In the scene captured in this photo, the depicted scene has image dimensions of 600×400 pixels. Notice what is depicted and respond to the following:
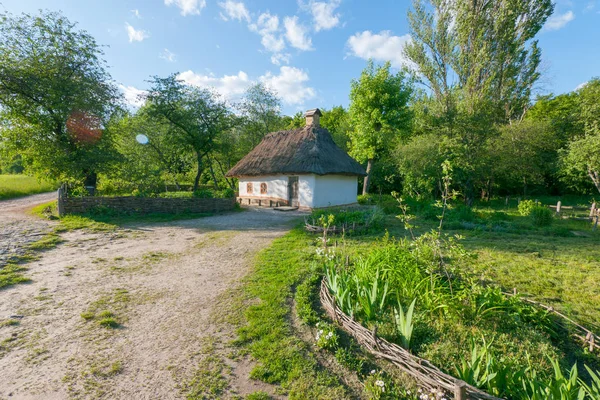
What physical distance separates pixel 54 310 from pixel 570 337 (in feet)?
24.7

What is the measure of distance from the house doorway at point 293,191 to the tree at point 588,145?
55.9ft

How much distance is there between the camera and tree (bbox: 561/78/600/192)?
47.9ft

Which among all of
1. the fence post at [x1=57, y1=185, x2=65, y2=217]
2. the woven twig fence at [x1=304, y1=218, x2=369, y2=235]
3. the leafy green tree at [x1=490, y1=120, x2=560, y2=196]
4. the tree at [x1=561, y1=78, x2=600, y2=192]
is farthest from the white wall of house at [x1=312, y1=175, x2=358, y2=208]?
the tree at [x1=561, y1=78, x2=600, y2=192]

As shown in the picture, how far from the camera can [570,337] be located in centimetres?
328

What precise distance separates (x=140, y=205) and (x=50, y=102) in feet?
20.2

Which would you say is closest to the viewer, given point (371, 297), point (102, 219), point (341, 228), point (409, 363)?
point (409, 363)

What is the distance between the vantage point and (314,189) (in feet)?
50.6

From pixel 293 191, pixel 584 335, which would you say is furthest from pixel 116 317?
pixel 293 191

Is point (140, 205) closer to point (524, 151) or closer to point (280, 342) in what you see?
point (280, 342)

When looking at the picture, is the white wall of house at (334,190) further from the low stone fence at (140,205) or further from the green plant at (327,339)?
the green plant at (327,339)

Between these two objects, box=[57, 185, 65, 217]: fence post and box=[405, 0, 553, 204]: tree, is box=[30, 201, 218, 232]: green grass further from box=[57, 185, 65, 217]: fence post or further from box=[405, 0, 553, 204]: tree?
box=[405, 0, 553, 204]: tree

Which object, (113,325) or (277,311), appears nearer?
(113,325)

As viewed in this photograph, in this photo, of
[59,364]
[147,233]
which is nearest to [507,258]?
[59,364]

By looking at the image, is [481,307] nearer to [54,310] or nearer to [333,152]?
[54,310]
